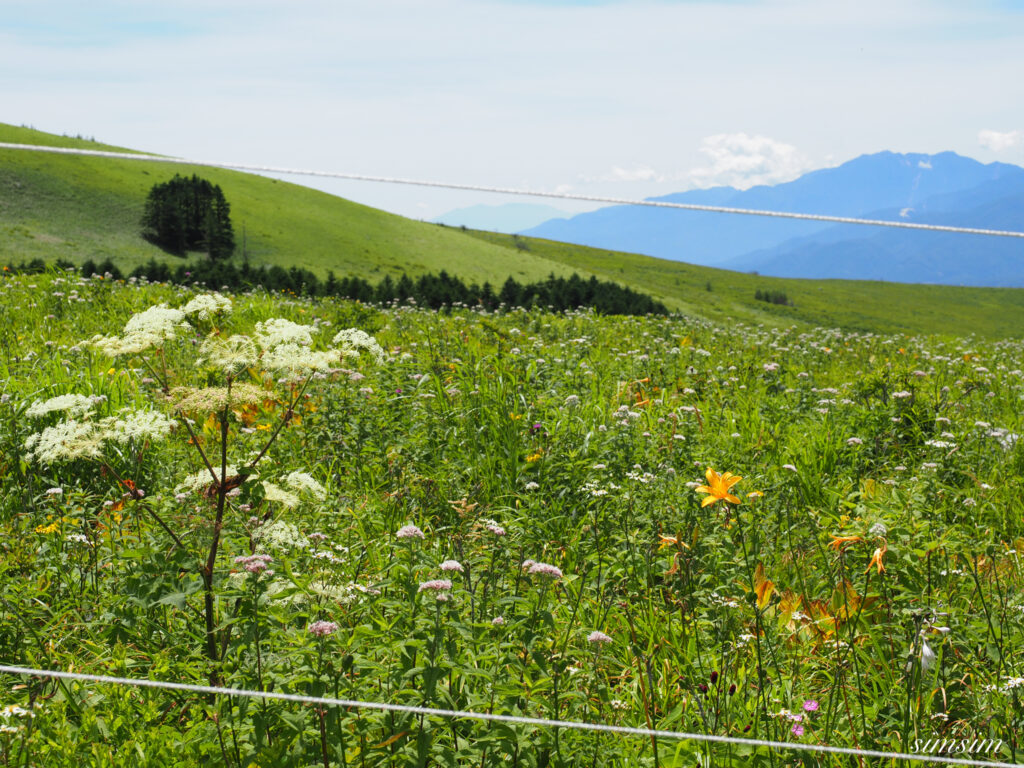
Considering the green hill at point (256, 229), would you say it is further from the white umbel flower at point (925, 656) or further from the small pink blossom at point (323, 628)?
the white umbel flower at point (925, 656)

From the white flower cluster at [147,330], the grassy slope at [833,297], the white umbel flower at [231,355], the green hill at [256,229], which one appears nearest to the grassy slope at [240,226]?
the green hill at [256,229]

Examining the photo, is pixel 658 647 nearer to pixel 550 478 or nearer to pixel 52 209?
pixel 550 478

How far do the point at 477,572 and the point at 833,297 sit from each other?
129m

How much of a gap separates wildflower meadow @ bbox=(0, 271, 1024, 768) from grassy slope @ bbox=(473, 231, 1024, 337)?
63966 millimetres

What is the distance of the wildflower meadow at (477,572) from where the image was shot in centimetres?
252

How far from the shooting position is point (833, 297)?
119438 millimetres

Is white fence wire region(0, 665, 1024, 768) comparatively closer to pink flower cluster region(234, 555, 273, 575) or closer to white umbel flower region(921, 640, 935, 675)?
white umbel flower region(921, 640, 935, 675)

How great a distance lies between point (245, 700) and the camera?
2.46 meters

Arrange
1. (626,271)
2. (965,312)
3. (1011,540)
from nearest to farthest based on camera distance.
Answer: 1. (1011,540)
2. (626,271)
3. (965,312)

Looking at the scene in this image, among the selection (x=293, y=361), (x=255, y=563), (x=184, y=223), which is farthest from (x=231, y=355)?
(x=184, y=223)

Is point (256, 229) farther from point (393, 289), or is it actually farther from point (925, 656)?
point (925, 656)

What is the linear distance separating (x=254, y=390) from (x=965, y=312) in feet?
473

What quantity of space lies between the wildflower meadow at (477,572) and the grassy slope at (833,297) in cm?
6397

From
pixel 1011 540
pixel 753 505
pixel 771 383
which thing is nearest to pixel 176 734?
pixel 753 505
